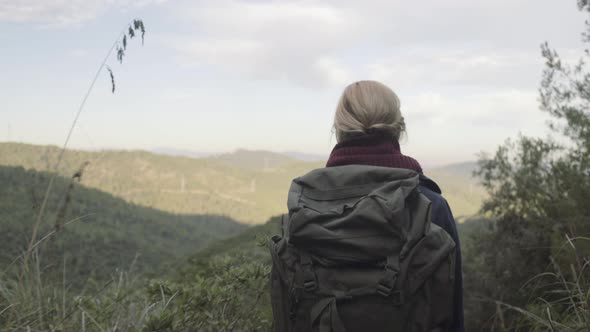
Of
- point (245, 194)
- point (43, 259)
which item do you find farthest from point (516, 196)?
point (245, 194)

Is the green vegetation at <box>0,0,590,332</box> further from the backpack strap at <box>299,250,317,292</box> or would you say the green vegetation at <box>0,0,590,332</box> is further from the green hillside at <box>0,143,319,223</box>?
the green hillside at <box>0,143,319,223</box>

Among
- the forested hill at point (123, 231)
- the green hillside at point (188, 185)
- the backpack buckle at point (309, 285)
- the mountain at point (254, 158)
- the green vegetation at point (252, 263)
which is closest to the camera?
the backpack buckle at point (309, 285)

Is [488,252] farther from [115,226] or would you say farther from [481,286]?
[115,226]

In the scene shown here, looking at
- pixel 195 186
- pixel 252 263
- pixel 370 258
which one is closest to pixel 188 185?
pixel 195 186

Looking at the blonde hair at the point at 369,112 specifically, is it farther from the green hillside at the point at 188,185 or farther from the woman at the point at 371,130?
the green hillside at the point at 188,185

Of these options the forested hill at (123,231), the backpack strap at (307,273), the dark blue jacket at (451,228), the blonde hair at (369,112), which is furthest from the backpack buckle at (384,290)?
the forested hill at (123,231)

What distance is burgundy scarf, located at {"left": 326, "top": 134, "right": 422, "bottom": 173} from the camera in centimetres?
224

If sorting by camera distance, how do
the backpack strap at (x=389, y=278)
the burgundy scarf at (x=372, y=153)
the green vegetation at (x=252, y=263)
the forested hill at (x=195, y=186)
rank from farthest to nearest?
Answer: the forested hill at (x=195, y=186) < the green vegetation at (x=252, y=263) < the burgundy scarf at (x=372, y=153) < the backpack strap at (x=389, y=278)

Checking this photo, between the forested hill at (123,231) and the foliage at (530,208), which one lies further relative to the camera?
the forested hill at (123,231)

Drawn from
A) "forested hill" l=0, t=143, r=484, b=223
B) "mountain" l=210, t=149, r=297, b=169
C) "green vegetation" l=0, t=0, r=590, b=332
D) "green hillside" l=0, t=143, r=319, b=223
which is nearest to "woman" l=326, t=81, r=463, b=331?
"green vegetation" l=0, t=0, r=590, b=332

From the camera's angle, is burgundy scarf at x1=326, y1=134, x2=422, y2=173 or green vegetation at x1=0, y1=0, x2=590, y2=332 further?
green vegetation at x1=0, y1=0, x2=590, y2=332

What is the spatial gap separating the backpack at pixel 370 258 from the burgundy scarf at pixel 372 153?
4.9 inches

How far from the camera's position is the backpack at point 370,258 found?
77.4 inches

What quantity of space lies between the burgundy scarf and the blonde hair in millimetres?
27
